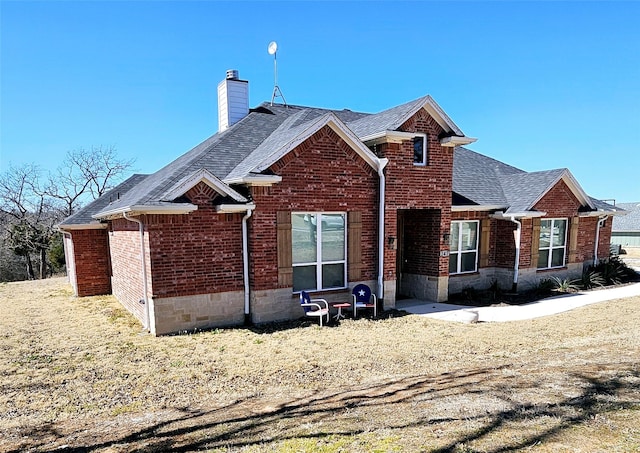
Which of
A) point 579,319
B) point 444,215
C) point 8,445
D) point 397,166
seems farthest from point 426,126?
point 8,445

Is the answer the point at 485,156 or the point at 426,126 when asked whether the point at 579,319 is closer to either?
the point at 426,126

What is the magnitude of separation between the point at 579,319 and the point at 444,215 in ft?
14.8

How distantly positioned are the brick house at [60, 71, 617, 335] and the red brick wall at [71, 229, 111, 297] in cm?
4

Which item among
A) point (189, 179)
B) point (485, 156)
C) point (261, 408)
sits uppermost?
point (485, 156)

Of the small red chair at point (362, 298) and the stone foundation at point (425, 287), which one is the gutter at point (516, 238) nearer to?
the stone foundation at point (425, 287)

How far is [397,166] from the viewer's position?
34.8 ft

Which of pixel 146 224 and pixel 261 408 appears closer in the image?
pixel 261 408

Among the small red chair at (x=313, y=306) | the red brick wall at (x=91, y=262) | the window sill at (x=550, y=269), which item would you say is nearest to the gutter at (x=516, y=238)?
the window sill at (x=550, y=269)

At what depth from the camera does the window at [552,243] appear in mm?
13883

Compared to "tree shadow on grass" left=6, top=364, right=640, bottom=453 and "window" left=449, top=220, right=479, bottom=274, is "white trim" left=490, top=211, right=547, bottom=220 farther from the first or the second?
"tree shadow on grass" left=6, top=364, right=640, bottom=453

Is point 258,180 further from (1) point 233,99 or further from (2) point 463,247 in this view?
(2) point 463,247

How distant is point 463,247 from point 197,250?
916 centimetres

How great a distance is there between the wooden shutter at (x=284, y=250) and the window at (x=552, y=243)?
399 inches

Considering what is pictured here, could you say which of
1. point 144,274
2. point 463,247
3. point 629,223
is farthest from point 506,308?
point 629,223
